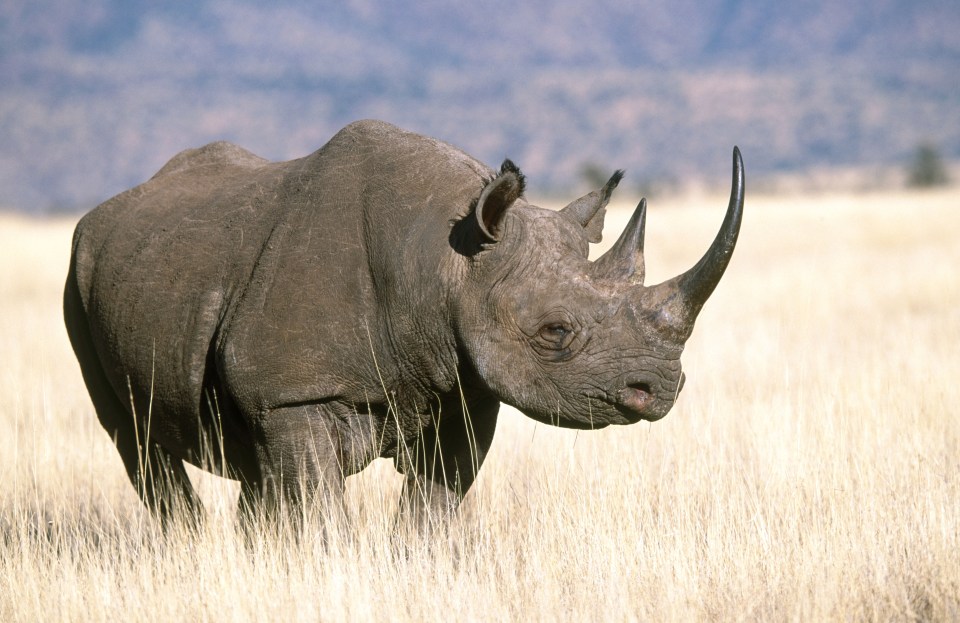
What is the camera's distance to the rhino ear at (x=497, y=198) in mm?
4992

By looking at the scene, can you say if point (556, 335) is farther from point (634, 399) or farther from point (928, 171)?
point (928, 171)

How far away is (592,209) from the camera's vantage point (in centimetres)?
563

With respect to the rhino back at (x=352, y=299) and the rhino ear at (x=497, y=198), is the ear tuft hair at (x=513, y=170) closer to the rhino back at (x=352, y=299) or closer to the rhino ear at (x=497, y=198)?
the rhino ear at (x=497, y=198)

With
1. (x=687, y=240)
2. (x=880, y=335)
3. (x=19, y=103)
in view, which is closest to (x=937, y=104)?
(x=19, y=103)

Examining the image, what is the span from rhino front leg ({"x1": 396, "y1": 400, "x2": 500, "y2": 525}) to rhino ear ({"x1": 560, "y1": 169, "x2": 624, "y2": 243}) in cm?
88

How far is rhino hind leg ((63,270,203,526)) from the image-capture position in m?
6.68

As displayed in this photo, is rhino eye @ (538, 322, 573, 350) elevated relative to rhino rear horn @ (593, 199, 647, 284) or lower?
lower

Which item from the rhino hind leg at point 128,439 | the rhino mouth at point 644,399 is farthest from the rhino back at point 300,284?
the rhino mouth at point 644,399

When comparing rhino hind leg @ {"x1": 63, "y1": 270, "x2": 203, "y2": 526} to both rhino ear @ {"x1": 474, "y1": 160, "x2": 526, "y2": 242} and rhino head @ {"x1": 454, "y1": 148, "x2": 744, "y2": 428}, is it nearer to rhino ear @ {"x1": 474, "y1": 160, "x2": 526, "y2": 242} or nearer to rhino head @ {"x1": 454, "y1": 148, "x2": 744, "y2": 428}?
rhino head @ {"x1": 454, "y1": 148, "x2": 744, "y2": 428}

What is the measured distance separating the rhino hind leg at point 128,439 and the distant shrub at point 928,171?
51923mm

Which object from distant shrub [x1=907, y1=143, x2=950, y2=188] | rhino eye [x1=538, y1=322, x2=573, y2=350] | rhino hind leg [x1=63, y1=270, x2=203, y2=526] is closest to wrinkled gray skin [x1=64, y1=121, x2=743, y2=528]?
rhino eye [x1=538, y1=322, x2=573, y2=350]

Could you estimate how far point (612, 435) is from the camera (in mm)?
7582

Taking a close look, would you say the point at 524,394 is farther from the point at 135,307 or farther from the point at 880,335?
the point at 880,335

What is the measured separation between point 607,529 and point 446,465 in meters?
0.80
